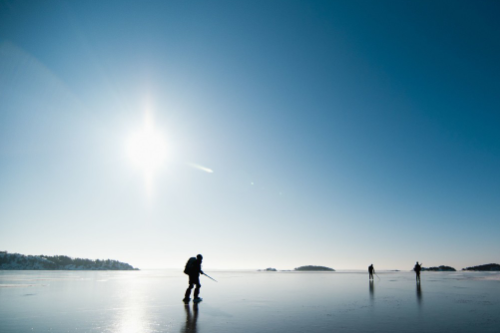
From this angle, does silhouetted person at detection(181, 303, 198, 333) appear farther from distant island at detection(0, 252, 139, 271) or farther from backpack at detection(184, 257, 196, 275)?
distant island at detection(0, 252, 139, 271)

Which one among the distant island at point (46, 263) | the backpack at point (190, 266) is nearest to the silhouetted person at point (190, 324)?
the backpack at point (190, 266)

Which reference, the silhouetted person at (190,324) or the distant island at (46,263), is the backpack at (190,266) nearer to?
the silhouetted person at (190,324)

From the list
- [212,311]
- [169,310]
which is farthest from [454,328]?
[169,310]

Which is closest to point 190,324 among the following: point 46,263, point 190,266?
point 190,266

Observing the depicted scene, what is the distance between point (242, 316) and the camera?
10586mm

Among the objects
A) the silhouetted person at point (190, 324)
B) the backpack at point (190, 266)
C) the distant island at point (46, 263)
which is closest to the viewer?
the silhouetted person at point (190, 324)

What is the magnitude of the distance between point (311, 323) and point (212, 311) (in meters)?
4.65

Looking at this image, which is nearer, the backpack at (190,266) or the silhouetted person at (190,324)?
the silhouetted person at (190,324)

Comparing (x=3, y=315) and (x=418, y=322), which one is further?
(x=3, y=315)

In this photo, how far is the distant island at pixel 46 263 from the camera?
13625cm

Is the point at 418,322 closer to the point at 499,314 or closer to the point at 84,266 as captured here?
the point at 499,314

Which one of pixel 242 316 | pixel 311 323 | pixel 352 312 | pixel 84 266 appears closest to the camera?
pixel 311 323

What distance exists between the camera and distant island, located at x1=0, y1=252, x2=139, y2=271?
136 metres

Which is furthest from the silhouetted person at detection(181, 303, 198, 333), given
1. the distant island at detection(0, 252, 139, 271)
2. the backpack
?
the distant island at detection(0, 252, 139, 271)
